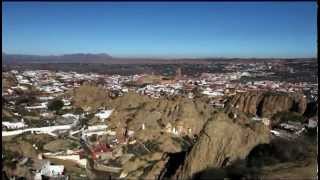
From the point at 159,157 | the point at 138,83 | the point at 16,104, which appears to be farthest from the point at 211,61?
the point at 159,157

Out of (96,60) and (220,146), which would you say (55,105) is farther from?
(96,60)

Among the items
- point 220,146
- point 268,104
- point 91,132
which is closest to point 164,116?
point 91,132

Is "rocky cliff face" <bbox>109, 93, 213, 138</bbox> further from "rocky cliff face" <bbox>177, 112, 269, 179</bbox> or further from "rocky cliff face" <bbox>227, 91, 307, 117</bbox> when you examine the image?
"rocky cliff face" <bbox>177, 112, 269, 179</bbox>

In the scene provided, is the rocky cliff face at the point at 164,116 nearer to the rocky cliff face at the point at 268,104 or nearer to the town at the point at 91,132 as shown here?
the town at the point at 91,132

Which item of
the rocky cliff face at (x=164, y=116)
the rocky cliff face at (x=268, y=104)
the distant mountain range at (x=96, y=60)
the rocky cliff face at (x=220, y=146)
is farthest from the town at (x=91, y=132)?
the distant mountain range at (x=96, y=60)

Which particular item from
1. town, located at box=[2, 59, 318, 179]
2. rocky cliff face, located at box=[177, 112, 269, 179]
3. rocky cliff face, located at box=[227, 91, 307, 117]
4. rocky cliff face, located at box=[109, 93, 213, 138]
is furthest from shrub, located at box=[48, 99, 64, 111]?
rocky cliff face, located at box=[177, 112, 269, 179]

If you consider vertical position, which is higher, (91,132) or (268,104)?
(268,104)
